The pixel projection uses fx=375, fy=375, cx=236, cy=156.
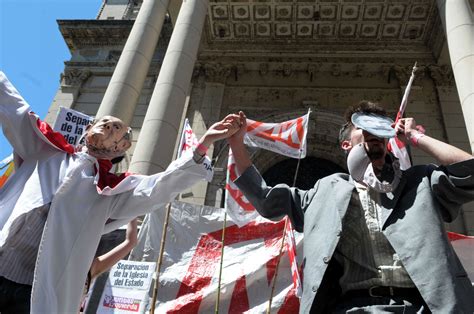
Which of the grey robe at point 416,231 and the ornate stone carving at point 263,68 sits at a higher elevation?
the ornate stone carving at point 263,68

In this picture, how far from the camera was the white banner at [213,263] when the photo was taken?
577 cm

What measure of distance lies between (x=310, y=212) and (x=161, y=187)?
3.34 feet

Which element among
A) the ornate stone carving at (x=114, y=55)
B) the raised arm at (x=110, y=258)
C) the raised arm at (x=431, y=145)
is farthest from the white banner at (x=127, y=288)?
the ornate stone carving at (x=114, y=55)

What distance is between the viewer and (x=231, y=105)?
14523 mm

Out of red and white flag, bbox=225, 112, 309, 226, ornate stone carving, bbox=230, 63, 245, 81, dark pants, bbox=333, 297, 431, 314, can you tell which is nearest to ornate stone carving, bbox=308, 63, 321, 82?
ornate stone carving, bbox=230, 63, 245, 81

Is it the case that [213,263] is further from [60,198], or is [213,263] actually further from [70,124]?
[60,198]

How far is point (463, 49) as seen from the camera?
27.8 feet

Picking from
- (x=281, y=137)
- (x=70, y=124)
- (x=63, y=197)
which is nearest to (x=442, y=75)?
(x=281, y=137)

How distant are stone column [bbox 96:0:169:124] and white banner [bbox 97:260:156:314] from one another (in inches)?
162

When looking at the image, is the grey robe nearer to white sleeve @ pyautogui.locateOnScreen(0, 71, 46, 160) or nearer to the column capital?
white sleeve @ pyautogui.locateOnScreen(0, 71, 46, 160)

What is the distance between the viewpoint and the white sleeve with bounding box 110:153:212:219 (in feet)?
7.95

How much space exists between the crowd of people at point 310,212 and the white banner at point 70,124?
3.98 m

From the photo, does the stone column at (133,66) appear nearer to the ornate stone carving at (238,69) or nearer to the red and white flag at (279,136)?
the red and white flag at (279,136)

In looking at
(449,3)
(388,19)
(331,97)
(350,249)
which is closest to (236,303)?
(350,249)
